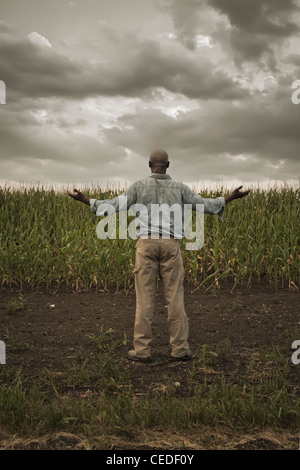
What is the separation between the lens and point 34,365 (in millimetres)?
5629

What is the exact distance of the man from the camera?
17.3ft

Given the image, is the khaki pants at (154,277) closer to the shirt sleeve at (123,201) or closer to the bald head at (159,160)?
the shirt sleeve at (123,201)

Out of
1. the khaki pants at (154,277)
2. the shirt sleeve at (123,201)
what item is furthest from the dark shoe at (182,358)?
the shirt sleeve at (123,201)

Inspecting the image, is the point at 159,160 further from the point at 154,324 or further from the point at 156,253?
the point at 154,324

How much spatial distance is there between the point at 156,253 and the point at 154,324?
210 cm

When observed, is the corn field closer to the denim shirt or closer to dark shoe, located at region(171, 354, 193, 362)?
dark shoe, located at region(171, 354, 193, 362)

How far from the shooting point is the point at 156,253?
527 centimetres

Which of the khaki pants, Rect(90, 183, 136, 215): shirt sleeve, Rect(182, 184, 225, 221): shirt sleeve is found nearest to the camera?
the khaki pants

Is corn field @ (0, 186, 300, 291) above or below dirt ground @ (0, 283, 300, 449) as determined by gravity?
above

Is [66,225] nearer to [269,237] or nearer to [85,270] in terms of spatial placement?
[85,270]

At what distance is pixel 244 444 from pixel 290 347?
2.62m

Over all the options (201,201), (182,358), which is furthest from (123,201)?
(182,358)

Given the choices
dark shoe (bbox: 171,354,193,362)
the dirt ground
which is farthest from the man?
the dirt ground

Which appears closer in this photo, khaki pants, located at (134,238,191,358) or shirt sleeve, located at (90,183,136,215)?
khaki pants, located at (134,238,191,358)
